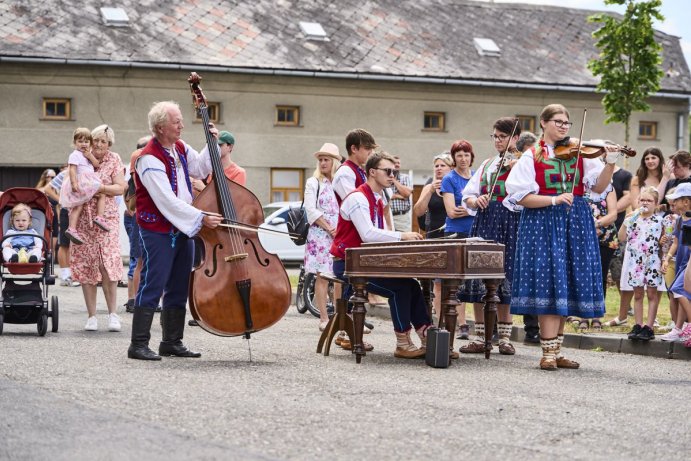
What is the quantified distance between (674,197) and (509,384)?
362cm

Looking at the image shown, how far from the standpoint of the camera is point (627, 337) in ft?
38.2

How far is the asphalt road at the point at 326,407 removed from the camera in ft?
19.5

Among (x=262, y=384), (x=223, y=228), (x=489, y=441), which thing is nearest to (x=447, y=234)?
(x=223, y=228)

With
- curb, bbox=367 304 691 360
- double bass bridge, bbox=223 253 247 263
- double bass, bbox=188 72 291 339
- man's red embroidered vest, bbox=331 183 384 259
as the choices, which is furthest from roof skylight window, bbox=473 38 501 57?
double bass bridge, bbox=223 253 247 263

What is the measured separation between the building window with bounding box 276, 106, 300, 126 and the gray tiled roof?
5.40ft

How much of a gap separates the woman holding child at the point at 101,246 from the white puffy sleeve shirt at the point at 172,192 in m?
2.81

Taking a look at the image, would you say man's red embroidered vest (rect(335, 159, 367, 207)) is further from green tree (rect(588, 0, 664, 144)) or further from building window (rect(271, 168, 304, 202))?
building window (rect(271, 168, 304, 202))

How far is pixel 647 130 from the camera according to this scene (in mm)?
44594

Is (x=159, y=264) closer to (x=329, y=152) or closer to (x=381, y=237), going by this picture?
(x=381, y=237)

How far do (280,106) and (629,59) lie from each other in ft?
35.6

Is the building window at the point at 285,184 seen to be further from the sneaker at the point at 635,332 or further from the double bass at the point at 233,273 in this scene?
the double bass at the point at 233,273

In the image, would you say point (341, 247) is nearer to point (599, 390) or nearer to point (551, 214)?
point (551, 214)

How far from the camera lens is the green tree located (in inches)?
1383

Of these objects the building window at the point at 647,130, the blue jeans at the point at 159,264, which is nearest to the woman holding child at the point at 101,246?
the blue jeans at the point at 159,264
